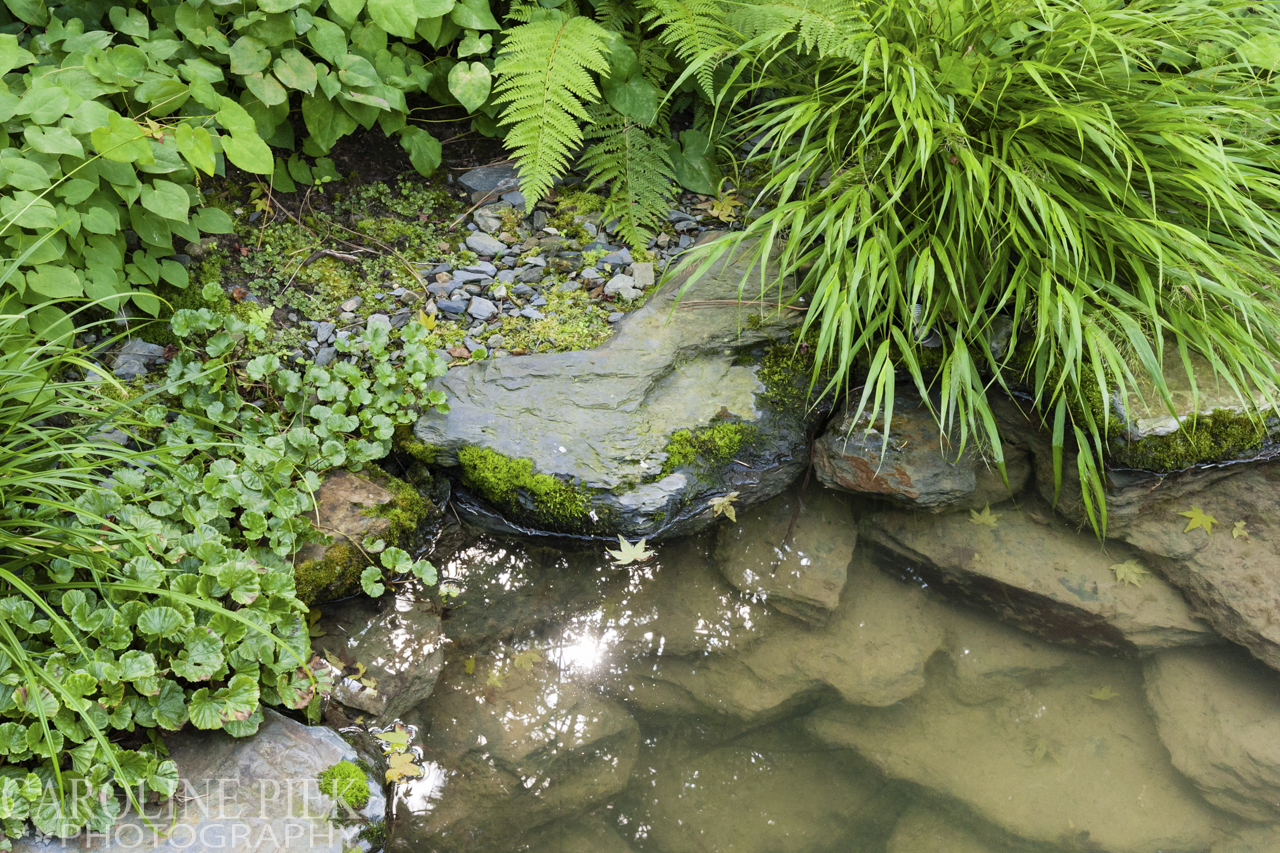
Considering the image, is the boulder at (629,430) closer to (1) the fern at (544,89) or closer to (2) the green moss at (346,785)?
(1) the fern at (544,89)

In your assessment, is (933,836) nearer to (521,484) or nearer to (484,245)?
(521,484)

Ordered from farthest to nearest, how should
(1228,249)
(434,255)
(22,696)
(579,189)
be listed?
(579,189)
(434,255)
(1228,249)
(22,696)

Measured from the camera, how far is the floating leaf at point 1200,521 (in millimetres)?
2576

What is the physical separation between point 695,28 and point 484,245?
43.7 inches

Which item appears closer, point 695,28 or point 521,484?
point 521,484

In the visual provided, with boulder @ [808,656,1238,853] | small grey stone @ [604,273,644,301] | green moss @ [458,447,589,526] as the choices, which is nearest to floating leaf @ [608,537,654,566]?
green moss @ [458,447,589,526]

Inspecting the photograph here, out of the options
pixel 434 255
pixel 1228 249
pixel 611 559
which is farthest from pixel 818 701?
pixel 434 255

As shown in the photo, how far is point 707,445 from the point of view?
8.33ft

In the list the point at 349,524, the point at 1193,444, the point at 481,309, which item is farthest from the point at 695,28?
the point at 1193,444

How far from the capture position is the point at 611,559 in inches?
103

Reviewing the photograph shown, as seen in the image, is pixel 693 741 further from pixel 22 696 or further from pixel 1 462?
pixel 1 462

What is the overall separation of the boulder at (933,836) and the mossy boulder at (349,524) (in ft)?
5.84

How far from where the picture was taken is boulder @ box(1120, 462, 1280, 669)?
254cm

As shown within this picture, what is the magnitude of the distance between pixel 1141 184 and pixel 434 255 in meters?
2.45
